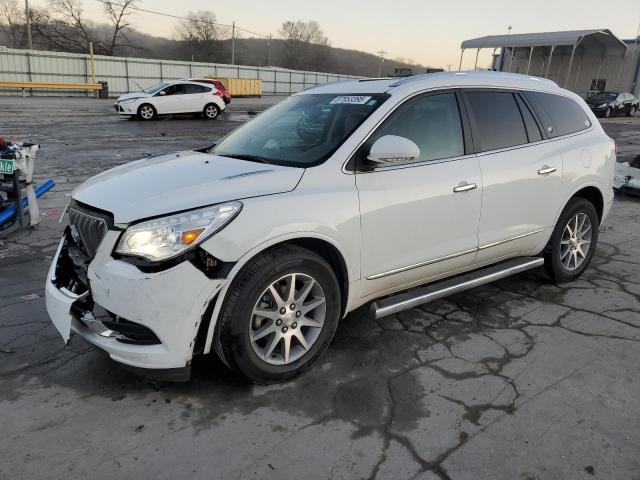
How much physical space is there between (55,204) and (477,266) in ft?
19.7

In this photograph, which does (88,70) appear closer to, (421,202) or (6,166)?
(6,166)

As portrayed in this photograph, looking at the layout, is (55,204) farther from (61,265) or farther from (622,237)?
(622,237)

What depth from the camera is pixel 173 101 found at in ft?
71.8

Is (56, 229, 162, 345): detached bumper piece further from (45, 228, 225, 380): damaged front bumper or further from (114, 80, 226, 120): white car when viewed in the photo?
(114, 80, 226, 120): white car

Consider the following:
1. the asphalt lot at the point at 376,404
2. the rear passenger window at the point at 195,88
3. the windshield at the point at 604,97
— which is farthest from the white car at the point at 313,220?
the windshield at the point at 604,97

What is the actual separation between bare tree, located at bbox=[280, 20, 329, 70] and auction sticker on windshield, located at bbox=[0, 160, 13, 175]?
116652 millimetres

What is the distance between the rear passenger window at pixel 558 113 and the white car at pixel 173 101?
62.5 feet

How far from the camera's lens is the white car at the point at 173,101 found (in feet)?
67.9

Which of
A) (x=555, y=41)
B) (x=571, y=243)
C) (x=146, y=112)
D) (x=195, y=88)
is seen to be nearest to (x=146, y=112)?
(x=146, y=112)

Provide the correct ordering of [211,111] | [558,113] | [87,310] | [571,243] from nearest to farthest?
[87,310], [558,113], [571,243], [211,111]

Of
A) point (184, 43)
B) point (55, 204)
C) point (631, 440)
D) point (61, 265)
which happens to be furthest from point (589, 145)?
point (184, 43)

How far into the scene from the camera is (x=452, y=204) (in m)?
3.59

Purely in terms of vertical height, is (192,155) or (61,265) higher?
(192,155)

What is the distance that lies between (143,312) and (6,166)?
3893 mm
